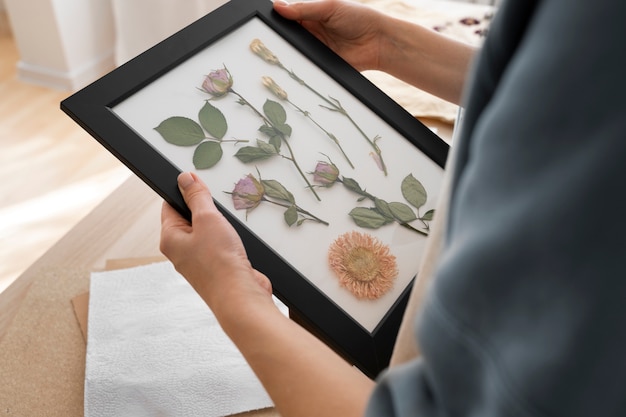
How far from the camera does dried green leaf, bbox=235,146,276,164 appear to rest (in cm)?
80

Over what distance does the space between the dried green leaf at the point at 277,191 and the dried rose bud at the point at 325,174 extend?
0.05 m

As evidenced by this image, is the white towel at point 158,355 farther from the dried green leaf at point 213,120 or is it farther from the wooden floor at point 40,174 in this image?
the wooden floor at point 40,174

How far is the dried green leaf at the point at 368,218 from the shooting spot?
2.67 feet

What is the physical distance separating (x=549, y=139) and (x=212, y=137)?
55cm

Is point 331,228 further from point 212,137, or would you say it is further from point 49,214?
point 49,214

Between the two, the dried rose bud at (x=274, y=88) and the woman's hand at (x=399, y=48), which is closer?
the dried rose bud at (x=274, y=88)

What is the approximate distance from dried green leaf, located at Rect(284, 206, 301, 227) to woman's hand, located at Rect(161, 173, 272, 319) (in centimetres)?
10

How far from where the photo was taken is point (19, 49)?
2.97 metres

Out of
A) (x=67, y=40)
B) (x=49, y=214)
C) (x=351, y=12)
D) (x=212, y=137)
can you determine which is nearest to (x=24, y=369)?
(x=212, y=137)

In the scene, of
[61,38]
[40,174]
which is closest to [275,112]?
[40,174]

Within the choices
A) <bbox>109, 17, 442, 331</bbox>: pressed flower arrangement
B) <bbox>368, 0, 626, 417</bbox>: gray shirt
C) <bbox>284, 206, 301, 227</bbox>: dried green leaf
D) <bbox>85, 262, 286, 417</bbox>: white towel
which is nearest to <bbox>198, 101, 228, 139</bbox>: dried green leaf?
<bbox>109, 17, 442, 331</bbox>: pressed flower arrangement

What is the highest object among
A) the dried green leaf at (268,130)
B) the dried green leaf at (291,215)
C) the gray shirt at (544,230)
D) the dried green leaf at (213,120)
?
the gray shirt at (544,230)

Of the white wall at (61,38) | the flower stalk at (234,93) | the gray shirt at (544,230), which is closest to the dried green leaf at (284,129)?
the flower stalk at (234,93)

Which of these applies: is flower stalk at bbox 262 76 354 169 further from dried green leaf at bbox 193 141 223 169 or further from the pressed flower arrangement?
dried green leaf at bbox 193 141 223 169
